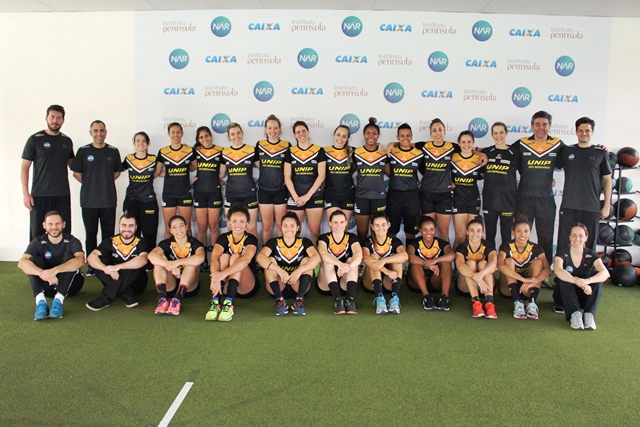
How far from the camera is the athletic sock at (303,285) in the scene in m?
3.78

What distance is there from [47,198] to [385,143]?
3791mm

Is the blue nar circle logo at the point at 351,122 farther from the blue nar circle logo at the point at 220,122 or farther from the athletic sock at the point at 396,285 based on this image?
the athletic sock at the point at 396,285

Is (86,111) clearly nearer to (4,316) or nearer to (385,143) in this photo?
(4,316)

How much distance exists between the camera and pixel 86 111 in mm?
5207

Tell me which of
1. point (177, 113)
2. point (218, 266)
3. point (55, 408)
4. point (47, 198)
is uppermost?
point (177, 113)

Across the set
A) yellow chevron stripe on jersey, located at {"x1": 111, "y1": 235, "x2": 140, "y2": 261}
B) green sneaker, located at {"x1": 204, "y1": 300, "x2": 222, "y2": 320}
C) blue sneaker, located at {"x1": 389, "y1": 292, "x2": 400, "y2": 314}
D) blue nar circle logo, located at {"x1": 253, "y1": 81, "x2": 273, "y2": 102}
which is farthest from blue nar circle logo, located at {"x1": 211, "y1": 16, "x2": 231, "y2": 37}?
blue sneaker, located at {"x1": 389, "y1": 292, "x2": 400, "y2": 314}

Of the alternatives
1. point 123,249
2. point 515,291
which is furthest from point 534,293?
point 123,249

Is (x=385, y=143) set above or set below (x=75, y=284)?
above

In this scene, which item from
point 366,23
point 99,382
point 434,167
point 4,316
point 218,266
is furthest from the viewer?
point 366,23

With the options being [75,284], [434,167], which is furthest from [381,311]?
[75,284]

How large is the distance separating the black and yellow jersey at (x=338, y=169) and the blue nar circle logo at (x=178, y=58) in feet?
6.62

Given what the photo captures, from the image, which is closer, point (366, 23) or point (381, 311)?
point (381, 311)

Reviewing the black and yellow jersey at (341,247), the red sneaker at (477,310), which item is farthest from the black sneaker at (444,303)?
the black and yellow jersey at (341,247)

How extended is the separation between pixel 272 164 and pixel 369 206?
114cm
